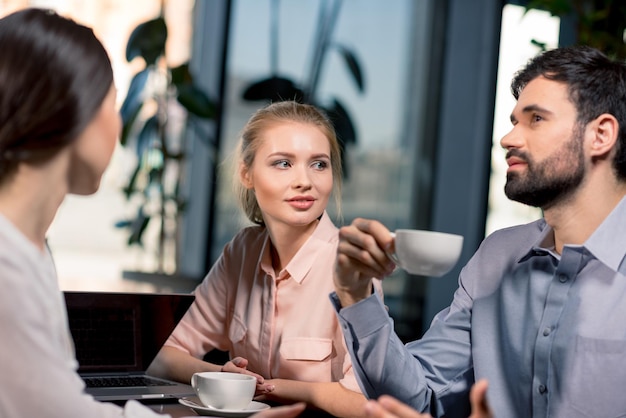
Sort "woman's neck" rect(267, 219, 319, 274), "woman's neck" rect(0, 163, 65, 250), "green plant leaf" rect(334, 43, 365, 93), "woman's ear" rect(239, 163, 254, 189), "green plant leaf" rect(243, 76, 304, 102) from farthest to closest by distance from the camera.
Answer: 1. "green plant leaf" rect(334, 43, 365, 93)
2. "green plant leaf" rect(243, 76, 304, 102)
3. "woman's ear" rect(239, 163, 254, 189)
4. "woman's neck" rect(267, 219, 319, 274)
5. "woman's neck" rect(0, 163, 65, 250)

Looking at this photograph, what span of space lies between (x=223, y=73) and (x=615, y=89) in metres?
3.87

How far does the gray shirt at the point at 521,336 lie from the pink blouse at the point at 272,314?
182mm

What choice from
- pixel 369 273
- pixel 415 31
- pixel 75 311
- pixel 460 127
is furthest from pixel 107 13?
pixel 369 273

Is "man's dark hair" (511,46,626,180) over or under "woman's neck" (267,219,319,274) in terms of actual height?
over

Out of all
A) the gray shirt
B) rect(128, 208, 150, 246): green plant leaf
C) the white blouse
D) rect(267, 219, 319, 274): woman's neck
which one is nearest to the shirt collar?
the gray shirt

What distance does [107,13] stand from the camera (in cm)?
536

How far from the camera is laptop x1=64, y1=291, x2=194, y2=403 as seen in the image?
1.73 metres

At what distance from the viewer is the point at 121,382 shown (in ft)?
5.63

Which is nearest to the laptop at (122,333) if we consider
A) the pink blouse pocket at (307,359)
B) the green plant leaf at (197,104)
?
the pink blouse pocket at (307,359)

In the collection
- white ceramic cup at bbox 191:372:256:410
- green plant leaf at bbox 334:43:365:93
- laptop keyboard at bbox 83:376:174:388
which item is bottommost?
laptop keyboard at bbox 83:376:174:388

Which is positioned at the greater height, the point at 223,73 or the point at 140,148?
the point at 223,73

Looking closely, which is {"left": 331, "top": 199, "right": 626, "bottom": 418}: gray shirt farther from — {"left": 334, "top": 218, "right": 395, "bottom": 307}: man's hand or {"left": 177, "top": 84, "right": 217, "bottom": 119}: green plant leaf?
{"left": 177, "top": 84, "right": 217, "bottom": 119}: green plant leaf

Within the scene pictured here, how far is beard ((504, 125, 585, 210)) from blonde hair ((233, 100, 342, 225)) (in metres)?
0.56

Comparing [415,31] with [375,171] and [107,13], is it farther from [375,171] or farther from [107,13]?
[107,13]
